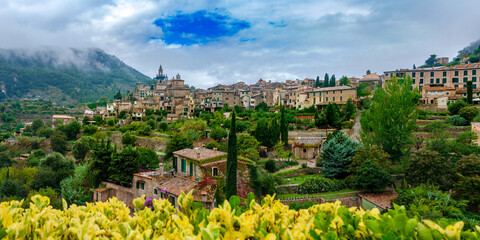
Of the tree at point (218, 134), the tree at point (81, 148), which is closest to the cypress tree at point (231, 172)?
the tree at point (218, 134)

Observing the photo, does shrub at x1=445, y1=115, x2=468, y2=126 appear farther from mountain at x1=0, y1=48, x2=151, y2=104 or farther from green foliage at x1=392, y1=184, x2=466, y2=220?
mountain at x1=0, y1=48, x2=151, y2=104

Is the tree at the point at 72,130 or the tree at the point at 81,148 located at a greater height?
the tree at the point at 72,130

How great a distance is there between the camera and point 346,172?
69.6ft

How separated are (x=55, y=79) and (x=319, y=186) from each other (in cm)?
15160

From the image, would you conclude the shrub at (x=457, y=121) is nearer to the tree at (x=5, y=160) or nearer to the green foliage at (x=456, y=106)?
the green foliage at (x=456, y=106)

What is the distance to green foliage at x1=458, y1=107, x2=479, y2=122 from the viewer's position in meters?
28.4

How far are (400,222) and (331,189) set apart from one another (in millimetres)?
17461

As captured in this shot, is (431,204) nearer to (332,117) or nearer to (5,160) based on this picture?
(332,117)

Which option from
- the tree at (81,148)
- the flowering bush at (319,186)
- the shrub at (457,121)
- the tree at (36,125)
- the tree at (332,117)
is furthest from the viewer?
the tree at (36,125)

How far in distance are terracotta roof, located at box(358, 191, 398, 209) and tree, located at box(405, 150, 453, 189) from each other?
5.43 ft

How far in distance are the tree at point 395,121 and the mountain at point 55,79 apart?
125m

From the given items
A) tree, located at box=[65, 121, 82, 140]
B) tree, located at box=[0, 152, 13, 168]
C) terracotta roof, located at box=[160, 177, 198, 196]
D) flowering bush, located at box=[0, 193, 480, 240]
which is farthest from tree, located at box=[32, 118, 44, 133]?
flowering bush, located at box=[0, 193, 480, 240]

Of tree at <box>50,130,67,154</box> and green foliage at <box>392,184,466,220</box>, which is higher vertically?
green foliage at <box>392,184,466,220</box>

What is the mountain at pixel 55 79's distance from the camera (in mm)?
120812
